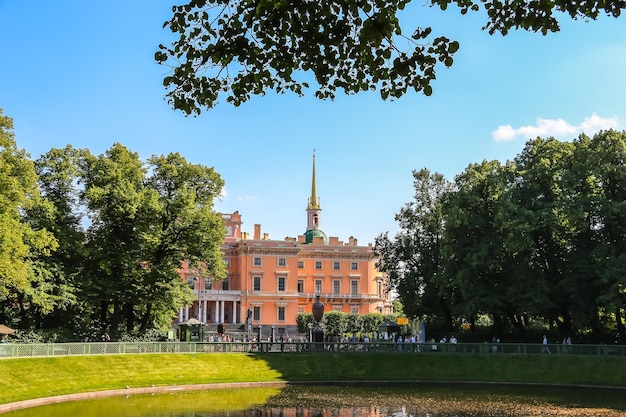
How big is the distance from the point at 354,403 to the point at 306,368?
440 inches

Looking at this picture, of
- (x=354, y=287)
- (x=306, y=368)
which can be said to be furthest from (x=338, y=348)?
(x=354, y=287)

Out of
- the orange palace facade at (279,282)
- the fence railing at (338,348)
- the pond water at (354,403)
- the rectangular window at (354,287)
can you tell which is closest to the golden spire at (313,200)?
the orange palace facade at (279,282)

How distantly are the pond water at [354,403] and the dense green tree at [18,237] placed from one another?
11944mm

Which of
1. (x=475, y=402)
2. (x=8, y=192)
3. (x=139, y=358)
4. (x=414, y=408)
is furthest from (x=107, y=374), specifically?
(x=475, y=402)

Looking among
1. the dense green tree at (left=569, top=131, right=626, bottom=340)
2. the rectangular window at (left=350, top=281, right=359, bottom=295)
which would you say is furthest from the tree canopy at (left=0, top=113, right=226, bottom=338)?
the rectangular window at (left=350, top=281, right=359, bottom=295)

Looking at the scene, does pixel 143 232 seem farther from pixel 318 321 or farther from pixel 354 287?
pixel 354 287

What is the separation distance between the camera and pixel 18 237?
36531mm

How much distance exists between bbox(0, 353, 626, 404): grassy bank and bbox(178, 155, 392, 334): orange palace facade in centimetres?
4239

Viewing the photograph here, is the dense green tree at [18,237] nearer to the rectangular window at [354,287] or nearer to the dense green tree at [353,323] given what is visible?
the dense green tree at [353,323]

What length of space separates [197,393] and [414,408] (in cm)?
1093

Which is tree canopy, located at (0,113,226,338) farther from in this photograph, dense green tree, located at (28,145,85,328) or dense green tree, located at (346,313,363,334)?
dense green tree, located at (346,313,363,334)

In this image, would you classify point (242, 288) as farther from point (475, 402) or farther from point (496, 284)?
point (475, 402)

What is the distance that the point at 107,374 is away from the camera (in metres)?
33.1

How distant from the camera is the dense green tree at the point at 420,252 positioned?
53.5 meters
